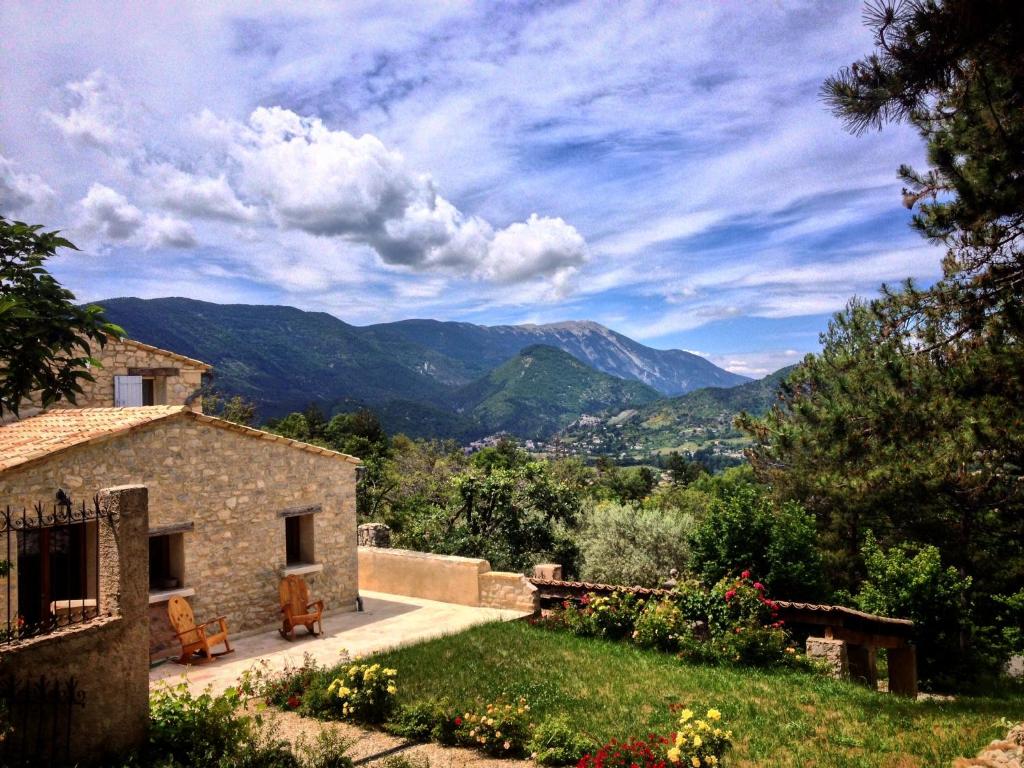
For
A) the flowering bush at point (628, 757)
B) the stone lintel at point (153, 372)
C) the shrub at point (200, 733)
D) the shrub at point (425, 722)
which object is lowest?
the shrub at point (425, 722)

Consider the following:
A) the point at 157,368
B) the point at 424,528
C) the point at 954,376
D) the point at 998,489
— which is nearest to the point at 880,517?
the point at 998,489

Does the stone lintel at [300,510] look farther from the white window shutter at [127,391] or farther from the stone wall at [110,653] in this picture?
the stone wall at [110,653]

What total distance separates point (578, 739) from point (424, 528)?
13400 millimetres

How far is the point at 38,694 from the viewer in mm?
5574

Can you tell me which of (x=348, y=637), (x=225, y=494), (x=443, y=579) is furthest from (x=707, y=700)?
(x=225, y=494)

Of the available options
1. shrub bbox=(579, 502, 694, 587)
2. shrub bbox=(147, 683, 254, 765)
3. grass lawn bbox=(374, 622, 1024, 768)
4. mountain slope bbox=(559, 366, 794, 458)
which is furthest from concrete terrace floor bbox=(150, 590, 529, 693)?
mountain slope bbox=(559, 366, 794, 458)

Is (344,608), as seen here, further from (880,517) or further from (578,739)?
(880,517)

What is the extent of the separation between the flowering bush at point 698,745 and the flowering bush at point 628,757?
12cm

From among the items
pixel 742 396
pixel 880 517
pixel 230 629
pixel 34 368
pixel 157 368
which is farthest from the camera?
pixel 742 396

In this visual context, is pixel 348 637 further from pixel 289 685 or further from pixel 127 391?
pixel 127 391

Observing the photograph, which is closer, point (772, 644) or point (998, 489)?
point (772, 644)

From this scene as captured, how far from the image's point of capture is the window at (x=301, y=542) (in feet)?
44.4

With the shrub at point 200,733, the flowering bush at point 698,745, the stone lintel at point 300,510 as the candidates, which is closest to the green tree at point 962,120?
the flowering bush at point 698,745

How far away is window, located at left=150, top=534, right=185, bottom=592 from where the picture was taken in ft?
37.4
